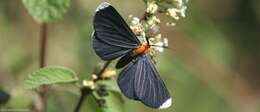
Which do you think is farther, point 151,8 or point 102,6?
point 151,8

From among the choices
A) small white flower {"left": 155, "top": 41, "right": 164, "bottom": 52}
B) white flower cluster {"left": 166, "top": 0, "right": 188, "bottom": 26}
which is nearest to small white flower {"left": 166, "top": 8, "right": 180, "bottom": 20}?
white flower cluster {"left": 166, "top": 0, "right": 188, "bottom": 26}

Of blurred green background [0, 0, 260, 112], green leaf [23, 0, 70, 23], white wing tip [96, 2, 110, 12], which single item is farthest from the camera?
blurred green background [0, 0, 260, 112]

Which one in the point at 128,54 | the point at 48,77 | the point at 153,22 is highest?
the point at 153,22

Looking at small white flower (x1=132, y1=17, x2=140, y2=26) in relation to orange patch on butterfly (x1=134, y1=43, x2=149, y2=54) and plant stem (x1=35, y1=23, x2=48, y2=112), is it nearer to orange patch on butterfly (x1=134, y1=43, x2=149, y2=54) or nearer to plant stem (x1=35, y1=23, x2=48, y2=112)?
orange patch on butterfly (x1=134, y1=43, x2=149, y2=54)

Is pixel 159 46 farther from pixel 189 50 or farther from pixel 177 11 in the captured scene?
pixel 189 50

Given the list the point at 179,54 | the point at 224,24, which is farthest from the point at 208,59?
the point at 224,24

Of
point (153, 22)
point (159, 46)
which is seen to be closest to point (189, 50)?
point (159, 46)
